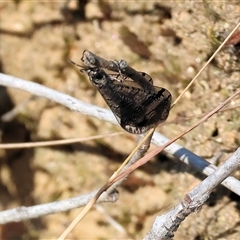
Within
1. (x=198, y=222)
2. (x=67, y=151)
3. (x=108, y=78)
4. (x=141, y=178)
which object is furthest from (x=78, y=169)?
(x=108, y=78)

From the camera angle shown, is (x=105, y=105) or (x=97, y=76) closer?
(x=97, y=76)

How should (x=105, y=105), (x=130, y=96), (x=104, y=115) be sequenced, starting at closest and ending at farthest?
(x=130, y=96) → (x=104, y=115) → (x=105, y=105)

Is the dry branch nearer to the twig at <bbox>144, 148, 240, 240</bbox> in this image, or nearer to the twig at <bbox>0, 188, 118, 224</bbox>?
the twig at <bbox>0, 188, 118, 224</bbox>

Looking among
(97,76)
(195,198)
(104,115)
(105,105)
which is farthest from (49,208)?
(97,76)

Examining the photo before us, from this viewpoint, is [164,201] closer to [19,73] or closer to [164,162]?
[164,162]

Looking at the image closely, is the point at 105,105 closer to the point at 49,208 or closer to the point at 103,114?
the point at 103,114

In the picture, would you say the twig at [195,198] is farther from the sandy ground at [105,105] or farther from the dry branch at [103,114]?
the sandy ground at [105,105]

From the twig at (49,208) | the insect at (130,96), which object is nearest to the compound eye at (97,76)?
the insect at (130,96)
